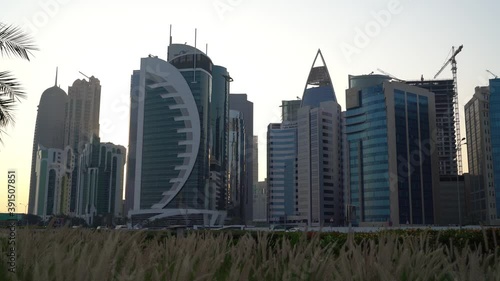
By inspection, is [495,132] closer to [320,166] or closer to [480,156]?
[480,156]

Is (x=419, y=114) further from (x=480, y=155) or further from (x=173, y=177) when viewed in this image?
(x=173, y=177)

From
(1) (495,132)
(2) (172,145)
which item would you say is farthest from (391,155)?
(2) (172,145)

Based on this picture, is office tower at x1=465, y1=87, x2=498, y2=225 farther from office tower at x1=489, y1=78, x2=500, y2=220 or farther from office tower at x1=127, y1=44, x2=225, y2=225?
office tower at x1=127, y1=44, x2=225, y2=225

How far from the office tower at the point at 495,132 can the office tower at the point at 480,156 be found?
84 cm

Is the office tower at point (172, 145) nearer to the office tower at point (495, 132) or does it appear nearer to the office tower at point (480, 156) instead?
the office tower at point (480, 156)

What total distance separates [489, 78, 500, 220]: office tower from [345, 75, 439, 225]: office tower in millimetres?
14394

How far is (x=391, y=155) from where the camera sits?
127 meters

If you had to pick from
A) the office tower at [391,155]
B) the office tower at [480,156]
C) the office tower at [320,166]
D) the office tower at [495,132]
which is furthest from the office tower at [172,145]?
the office tower at [495,132]

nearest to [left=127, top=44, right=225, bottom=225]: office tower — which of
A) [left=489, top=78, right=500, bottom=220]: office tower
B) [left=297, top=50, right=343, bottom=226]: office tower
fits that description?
[left=297, top=50, right=343, bottom=226]: office tower

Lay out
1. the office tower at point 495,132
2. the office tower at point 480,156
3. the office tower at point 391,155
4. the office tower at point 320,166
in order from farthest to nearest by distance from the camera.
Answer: the office tower at point 320,166 → the office tower at point 480,156 → the office tower at point 495,132 → the office tower at point 391,155

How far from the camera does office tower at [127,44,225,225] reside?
536ft

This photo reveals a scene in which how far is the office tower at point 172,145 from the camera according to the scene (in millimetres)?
163375

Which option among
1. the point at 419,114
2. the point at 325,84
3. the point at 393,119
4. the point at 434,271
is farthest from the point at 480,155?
the point at 434,271

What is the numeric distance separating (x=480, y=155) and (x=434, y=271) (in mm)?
159412
